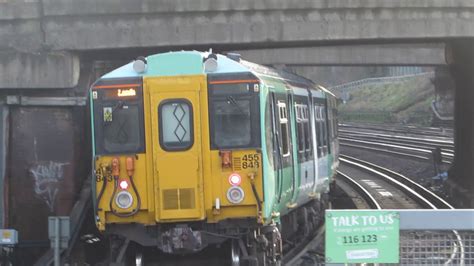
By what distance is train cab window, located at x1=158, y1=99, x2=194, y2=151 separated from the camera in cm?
924

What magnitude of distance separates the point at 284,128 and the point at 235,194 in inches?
75.1

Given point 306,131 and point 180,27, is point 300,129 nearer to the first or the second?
point 306,131

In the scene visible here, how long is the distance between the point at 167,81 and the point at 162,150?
2.87 feet

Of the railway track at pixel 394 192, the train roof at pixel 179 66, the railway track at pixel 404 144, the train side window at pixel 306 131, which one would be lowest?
the railway track at pixel 394 192

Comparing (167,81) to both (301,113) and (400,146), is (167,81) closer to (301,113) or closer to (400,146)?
(301,113)

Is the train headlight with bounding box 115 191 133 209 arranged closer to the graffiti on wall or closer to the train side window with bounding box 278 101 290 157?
the train side window with bounding box 278 101 290 157

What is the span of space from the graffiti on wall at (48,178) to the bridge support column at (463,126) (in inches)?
451

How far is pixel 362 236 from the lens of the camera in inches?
212

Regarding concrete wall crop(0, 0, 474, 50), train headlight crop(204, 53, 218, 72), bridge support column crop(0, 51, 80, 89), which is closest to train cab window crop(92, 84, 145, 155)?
train headlight crop(204, 53, 218, 72)

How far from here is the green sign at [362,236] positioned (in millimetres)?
5348

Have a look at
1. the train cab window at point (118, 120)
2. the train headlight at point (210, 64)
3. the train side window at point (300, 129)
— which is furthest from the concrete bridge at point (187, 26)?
the train headlight at point (210, 64)

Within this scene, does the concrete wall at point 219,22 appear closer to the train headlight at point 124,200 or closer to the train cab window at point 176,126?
the train cab window at point 176,126

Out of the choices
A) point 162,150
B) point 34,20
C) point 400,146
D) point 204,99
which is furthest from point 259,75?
point 400,146

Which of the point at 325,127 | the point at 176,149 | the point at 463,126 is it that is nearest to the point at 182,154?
the point at 176,149
